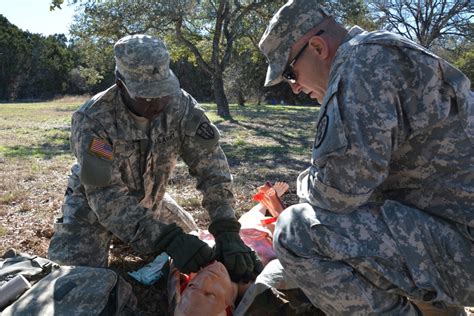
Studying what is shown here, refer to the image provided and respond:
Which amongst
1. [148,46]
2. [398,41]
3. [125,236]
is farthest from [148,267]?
[398,41]

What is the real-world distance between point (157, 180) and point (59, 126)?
31.1 ft

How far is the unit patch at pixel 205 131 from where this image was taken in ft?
10.3

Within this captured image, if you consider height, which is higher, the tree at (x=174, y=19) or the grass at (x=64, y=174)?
the tree at (x=174, y=19)

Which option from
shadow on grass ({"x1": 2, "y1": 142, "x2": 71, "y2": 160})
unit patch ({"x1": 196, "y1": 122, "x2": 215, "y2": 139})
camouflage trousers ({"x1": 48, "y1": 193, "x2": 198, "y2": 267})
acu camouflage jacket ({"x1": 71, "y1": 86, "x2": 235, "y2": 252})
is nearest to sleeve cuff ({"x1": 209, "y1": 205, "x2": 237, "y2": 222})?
acu camouflage jacket ({"x1": 71, "y1": 86, "x2": 235, "y2": 252})

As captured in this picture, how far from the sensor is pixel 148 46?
2.85 metres

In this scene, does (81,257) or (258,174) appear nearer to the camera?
(81,257)

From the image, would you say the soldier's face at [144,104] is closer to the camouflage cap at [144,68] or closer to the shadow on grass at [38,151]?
the camouflage cap at [144,68]

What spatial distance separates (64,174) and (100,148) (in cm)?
350

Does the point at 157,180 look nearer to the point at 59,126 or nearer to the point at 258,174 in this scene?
the point at 258,174

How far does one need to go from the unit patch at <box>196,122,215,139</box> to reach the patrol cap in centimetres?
110

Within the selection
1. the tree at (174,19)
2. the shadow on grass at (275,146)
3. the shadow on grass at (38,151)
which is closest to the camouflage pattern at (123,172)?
the shadow on grass at (275,146)

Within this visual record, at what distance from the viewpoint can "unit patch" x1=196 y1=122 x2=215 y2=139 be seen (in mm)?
3140

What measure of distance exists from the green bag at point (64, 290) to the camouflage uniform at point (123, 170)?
0.39 m

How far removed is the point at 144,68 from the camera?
9.07 ft
